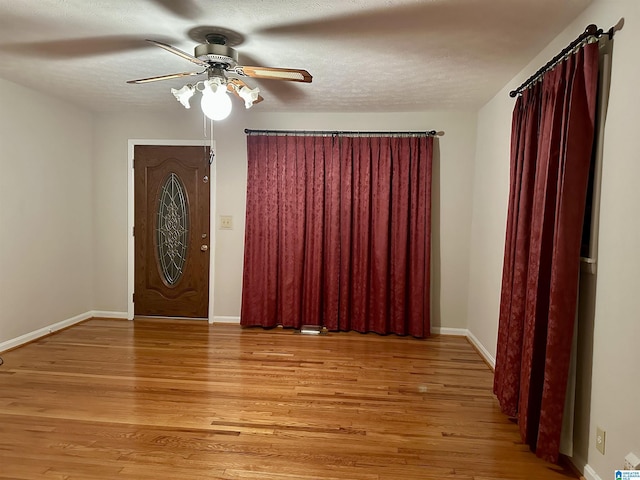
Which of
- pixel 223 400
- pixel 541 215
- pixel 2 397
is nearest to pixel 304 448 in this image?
pixel 223 400

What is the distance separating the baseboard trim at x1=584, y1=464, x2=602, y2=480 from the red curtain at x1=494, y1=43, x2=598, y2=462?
0.13 metres

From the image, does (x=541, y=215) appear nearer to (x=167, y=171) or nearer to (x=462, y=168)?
(x=462, y=168)

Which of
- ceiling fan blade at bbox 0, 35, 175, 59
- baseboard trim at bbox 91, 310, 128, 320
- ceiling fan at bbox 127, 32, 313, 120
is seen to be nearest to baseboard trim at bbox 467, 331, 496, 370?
ceiling fan at bbox 127, 32, 313, 120

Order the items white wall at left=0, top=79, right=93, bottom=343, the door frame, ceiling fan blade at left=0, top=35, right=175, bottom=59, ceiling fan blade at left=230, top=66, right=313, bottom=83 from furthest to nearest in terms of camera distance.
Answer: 1. the door frame
2. white wall at left=0, top=79, right=93, bottom=343
3. ceiling fan blade at left=0, top=35, right=175, bottom=59
4. ceiling fan blade at left=230, top=66, right=313, bottom=83

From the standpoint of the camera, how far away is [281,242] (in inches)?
183

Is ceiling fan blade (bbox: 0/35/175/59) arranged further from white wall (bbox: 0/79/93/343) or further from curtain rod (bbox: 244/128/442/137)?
curtain rod (bbox: 244/128/442/137)

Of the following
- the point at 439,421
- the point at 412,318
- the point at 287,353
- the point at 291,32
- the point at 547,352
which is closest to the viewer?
the point at 547,352

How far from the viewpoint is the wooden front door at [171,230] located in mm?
4793

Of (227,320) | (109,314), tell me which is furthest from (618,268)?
(109,314)

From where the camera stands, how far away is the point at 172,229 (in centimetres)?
487

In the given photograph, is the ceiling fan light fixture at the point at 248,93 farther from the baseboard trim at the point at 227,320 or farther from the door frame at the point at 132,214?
the baseboard trim at the point at 227,320

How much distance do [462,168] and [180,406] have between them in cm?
356

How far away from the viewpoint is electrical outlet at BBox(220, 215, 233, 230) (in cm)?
479

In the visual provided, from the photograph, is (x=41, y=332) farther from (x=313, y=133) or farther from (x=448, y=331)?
(x=448, y=331)
